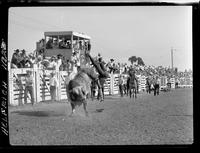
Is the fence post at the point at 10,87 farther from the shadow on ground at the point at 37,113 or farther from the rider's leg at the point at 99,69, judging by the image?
the rider's leg at the point at 99,69

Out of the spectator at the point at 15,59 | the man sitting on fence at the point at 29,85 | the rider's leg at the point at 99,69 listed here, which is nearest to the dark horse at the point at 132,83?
the rider's leg at the point at 99,69

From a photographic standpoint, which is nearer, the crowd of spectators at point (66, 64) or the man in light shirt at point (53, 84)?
the crowd of spectators at point (66, 64)

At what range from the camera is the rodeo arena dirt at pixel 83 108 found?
4117 mm

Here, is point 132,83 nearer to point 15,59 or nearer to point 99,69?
point 99,69

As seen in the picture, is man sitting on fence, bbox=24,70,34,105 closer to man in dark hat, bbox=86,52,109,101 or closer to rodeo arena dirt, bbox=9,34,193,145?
rodeo arena dirt, bbox=9,34,193,145

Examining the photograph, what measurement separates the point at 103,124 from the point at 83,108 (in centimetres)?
27

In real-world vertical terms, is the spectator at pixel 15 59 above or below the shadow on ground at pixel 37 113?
above

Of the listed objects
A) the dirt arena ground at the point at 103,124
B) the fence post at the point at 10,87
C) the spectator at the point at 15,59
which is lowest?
the dirt arena ground at the point at 103,124

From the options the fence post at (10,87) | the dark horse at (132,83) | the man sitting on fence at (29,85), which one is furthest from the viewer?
the dark horse at (132,83)

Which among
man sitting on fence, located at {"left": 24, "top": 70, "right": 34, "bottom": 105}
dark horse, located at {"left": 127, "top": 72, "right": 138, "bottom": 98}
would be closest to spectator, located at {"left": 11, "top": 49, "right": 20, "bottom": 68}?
man sitting on fence, located at {"left": 24, "top": 70, "right": 34, "bottom": 105}
